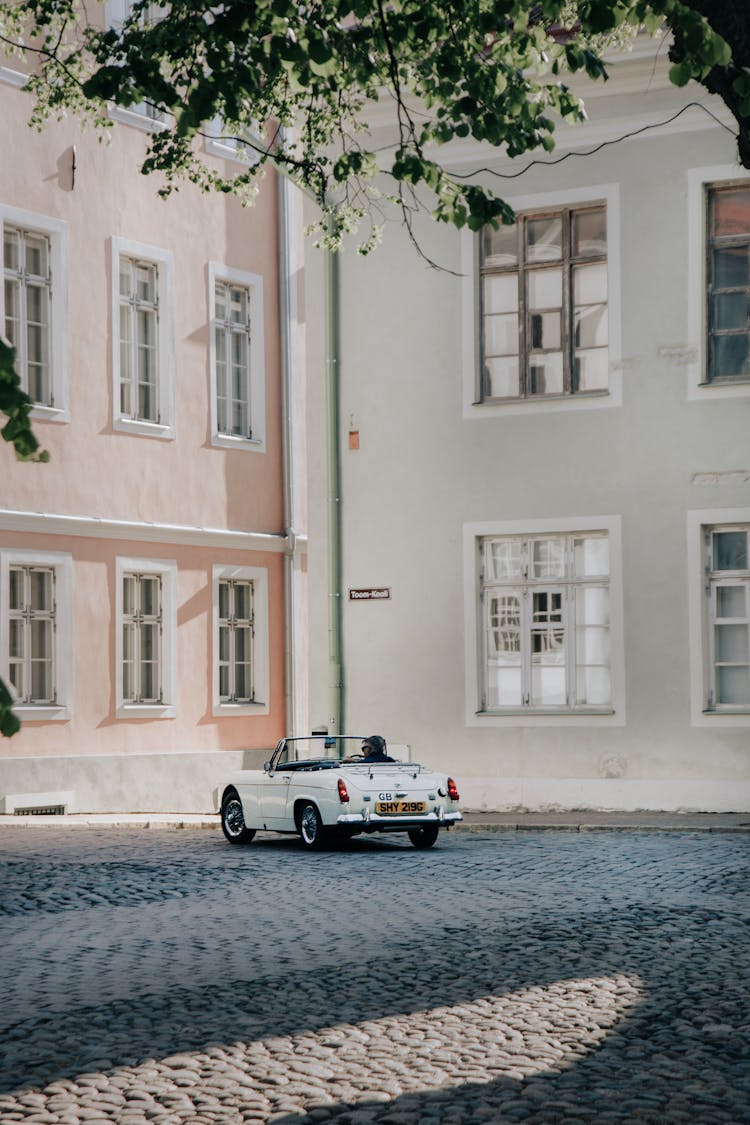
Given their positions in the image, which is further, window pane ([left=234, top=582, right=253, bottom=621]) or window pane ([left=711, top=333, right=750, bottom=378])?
window pane ([left=234, top=582, right=253, bottom=621])

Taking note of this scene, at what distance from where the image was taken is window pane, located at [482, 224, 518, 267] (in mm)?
23750

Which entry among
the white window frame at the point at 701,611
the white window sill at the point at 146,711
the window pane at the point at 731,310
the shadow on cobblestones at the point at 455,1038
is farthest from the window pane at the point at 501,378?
the shadow on cobblestones at the point at 455,1038

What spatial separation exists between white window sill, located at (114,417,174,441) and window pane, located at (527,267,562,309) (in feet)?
22.3

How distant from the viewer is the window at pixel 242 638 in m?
29.5

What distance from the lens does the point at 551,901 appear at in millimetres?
13477

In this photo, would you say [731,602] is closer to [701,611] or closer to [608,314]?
[701,611]

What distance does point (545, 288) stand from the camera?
23.5 m

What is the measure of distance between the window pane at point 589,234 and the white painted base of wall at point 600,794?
6653 millimetres

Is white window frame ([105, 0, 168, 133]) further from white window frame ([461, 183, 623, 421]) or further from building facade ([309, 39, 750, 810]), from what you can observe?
white window frame ([461, 183, 623, 421])

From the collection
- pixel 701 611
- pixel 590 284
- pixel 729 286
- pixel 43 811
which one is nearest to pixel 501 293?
pixel 590 284

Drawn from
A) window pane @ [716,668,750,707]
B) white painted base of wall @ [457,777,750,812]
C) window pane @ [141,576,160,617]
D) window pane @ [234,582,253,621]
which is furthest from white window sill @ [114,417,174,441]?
window pane @ [716,668,750,707]

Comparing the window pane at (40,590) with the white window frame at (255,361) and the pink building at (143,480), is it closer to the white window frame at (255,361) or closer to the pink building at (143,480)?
the pink building at (143,480)

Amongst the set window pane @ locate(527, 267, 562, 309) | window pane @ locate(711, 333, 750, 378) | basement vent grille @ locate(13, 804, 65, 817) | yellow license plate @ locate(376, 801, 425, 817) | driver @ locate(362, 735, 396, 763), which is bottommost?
basement vent grille @ locate(13, 804, 65, 817)

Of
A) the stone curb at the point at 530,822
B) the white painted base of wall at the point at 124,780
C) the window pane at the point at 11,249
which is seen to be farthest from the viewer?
the window pane at the point at 11,249
